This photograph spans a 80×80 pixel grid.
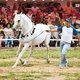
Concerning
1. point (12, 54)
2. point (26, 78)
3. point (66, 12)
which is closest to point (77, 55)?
point (12, 54)

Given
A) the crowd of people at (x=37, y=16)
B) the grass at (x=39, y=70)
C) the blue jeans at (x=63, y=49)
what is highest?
the crowd of people at (x=37, y=16)

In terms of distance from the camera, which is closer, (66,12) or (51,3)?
(66,12)

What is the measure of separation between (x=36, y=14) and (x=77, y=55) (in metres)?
4.70

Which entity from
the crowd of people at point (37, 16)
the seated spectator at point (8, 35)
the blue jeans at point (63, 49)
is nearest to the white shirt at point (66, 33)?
the blue jeans at point (63, 49)

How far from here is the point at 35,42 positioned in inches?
580

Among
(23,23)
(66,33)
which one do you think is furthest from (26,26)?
(66,33)

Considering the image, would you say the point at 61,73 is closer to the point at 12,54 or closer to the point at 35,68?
the point at 35,68

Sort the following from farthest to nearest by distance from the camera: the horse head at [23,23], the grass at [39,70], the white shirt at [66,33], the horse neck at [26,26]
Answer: the horse neck at [26,26]
the horse head at [23,23]
the white shirt at [66,33]
the grass at [39,70]

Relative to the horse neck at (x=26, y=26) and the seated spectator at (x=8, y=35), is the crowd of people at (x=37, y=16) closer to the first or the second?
the seated spectator at (x=8, y=35)

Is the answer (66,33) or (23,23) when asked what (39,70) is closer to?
(66,33)

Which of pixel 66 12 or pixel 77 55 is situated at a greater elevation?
pixel 66 12

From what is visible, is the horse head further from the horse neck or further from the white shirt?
the white shirt

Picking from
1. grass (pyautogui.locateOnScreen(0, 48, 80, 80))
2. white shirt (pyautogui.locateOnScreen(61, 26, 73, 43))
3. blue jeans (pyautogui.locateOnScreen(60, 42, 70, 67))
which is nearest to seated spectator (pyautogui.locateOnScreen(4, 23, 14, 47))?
grass (pyautogui.locateOnScreen(0, 48, 80, 80))

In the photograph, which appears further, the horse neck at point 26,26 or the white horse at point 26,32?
the horse neck at point 26,26
